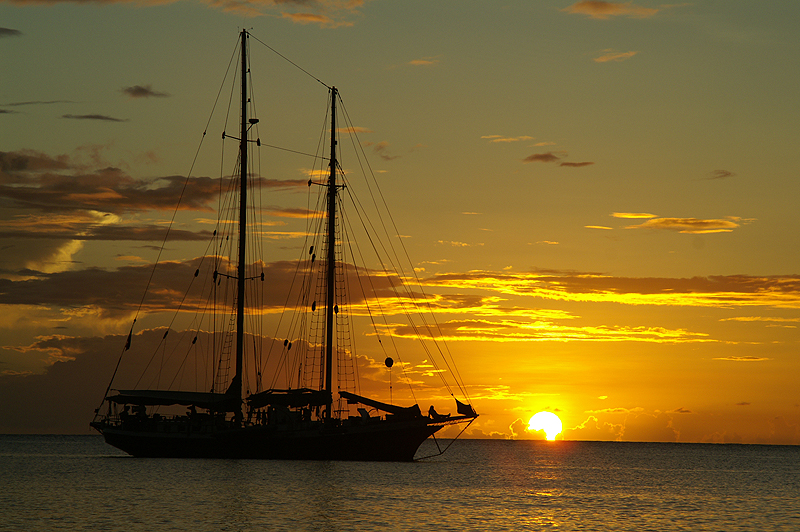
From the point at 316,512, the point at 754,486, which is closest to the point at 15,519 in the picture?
the point at 316,512

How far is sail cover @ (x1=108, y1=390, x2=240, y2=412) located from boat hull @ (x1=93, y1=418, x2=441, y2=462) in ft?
11.1

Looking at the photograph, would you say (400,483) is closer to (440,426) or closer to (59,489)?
(440,426)

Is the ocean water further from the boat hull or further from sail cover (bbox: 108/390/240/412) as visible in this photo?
sail cover (bbox: 108/390/240/412)

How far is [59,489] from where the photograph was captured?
272ft

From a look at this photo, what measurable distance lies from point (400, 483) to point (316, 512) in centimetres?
2805

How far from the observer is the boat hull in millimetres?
96250

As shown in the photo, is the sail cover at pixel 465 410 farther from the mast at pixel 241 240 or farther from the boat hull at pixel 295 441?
the mast at pixel 241 240

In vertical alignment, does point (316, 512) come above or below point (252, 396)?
below

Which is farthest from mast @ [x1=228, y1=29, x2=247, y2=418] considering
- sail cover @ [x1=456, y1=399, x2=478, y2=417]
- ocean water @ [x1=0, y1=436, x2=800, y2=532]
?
sail cover @ [x1=456, y1=399, x2=478, y2=417]

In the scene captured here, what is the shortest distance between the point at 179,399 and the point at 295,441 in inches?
531

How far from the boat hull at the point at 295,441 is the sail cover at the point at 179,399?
337 centimetres

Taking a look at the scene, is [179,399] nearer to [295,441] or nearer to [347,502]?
[295,441]

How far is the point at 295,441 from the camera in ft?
318

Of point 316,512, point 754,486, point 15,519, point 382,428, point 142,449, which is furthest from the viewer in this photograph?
point 754,486
